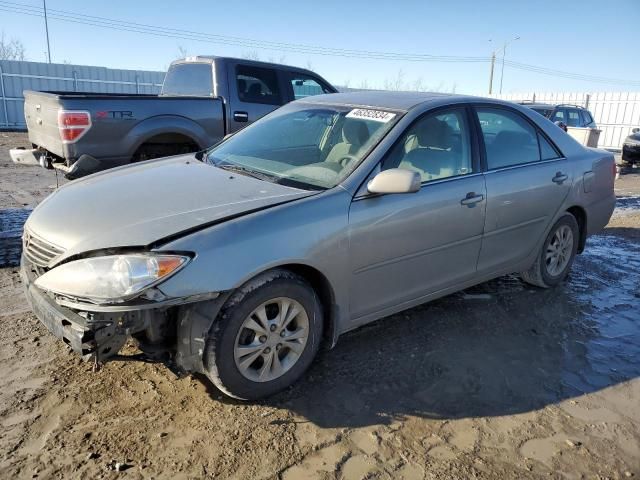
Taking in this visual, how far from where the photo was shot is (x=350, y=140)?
3.60m

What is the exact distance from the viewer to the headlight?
2443mm

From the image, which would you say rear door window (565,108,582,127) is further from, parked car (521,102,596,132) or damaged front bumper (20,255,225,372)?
damaged front bumper (20,255,225,372)

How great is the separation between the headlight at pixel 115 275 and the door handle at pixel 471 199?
2077 millimetres

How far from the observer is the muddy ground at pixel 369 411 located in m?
2.51

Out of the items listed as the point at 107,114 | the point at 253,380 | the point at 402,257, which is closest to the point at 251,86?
the point at 107,114

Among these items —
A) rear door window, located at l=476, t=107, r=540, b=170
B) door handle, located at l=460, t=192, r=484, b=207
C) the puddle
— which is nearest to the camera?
door handle, located at l=460, t=192, r=484, b=207

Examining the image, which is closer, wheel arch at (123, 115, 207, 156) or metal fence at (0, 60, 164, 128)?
wheel arch at (123, 115, 207, 156)

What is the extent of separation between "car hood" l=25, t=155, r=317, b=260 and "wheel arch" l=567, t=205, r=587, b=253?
301 centimetres

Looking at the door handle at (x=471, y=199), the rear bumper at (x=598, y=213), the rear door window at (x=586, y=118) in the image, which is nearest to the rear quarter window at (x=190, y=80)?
the door handle at (x=471, y=199)

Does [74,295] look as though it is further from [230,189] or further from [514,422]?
[514,422]

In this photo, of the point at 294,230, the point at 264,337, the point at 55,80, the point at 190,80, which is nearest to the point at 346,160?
the point at 294,230

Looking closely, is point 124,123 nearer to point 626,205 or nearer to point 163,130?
point 163,130

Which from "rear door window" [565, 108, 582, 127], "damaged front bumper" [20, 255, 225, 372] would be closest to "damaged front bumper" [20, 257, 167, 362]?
"damaged front bumper" [20, 255, 225, 372]

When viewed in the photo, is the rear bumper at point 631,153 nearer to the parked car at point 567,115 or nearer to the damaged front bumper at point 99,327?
the parked car at point 567,115
